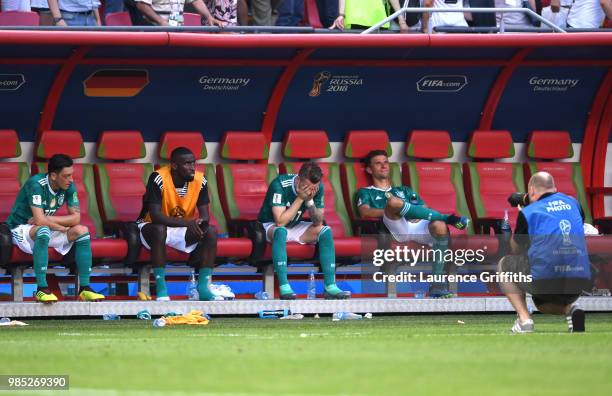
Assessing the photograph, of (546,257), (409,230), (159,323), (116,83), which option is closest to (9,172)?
(116,83)

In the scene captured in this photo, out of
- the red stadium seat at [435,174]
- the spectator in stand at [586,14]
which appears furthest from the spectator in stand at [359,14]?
the spectator in stand at [586,14]

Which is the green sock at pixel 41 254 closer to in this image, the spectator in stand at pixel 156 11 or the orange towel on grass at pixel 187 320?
the orange towel on grass at pixel 187 320

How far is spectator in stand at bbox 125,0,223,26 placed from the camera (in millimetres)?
14719

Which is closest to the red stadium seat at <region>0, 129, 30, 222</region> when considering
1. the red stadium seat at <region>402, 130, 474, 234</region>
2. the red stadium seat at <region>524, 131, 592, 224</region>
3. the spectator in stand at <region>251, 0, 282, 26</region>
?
the spectator in stand at <region>251, 0, 282, 26</region>

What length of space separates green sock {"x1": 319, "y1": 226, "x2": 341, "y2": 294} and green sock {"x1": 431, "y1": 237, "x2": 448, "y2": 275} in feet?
3.75

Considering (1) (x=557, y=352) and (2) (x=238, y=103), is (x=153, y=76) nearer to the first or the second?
(2) (x=238, y=103)

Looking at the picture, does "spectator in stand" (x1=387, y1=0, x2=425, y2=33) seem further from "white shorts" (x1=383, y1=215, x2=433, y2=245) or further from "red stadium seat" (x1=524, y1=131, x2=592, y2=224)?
"white shorts" (x1=383, y1=215, x2=433, y2=245)

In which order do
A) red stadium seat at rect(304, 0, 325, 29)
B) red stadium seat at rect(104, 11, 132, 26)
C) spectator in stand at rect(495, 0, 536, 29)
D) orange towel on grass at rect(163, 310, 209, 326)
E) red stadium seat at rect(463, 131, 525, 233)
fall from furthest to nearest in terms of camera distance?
red stadium seat at rect(304, 0, 325, 29) → spectator in stand at rect(495, 0, 536, 29) → red stadium seat at rect(463, 131, 525, 233) → red stadium seat at rect(104, 11, 132, 26) → orange towel on grass at rect(163, 310, 209, 326)

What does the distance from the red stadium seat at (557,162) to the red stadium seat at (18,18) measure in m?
5.92

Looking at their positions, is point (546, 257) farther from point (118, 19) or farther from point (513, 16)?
point (513, 16)

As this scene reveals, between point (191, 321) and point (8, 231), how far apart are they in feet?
7.12

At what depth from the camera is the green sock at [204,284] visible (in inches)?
539

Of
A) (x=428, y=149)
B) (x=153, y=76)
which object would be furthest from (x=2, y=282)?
(x=428, y=149)

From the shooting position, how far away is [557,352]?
859cm
